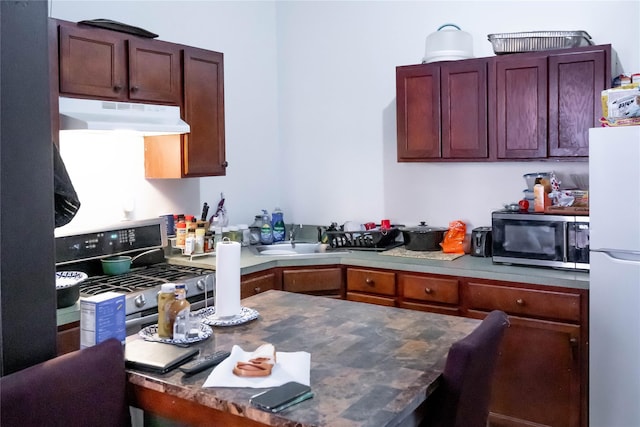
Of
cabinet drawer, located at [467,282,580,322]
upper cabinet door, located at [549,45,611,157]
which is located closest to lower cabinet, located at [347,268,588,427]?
cabinet drawer, located at [467,282,580,322]

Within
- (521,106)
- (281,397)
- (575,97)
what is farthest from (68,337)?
(575,97)

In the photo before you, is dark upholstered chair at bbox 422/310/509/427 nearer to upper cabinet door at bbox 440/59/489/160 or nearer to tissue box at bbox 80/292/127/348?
tissue box at bbox 80/292/127/348

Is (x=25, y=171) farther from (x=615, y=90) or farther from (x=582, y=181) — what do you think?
(x=582, y=181)

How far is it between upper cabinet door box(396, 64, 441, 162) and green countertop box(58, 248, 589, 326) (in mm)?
672

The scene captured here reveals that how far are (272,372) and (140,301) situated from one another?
4.42 ft

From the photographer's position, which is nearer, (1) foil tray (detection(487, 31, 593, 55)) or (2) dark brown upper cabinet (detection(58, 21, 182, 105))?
(2) dark brown upper cabinet (detection(58, 21, 182, 105))

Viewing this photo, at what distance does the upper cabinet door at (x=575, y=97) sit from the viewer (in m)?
3.13

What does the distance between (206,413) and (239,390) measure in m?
0.11

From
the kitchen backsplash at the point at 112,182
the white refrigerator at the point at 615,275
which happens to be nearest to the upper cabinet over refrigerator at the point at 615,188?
the white refrigerator at the point at 615,275

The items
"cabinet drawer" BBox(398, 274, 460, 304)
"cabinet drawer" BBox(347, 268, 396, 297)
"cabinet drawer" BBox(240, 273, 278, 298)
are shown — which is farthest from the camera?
"cabinet drawer" BBox(347, 268, 396, 297)

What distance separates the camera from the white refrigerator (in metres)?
2.73

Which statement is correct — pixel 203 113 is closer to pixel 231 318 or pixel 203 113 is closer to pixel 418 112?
pixel 418 112

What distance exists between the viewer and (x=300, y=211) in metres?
4.71

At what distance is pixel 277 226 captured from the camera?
4.42 meters
